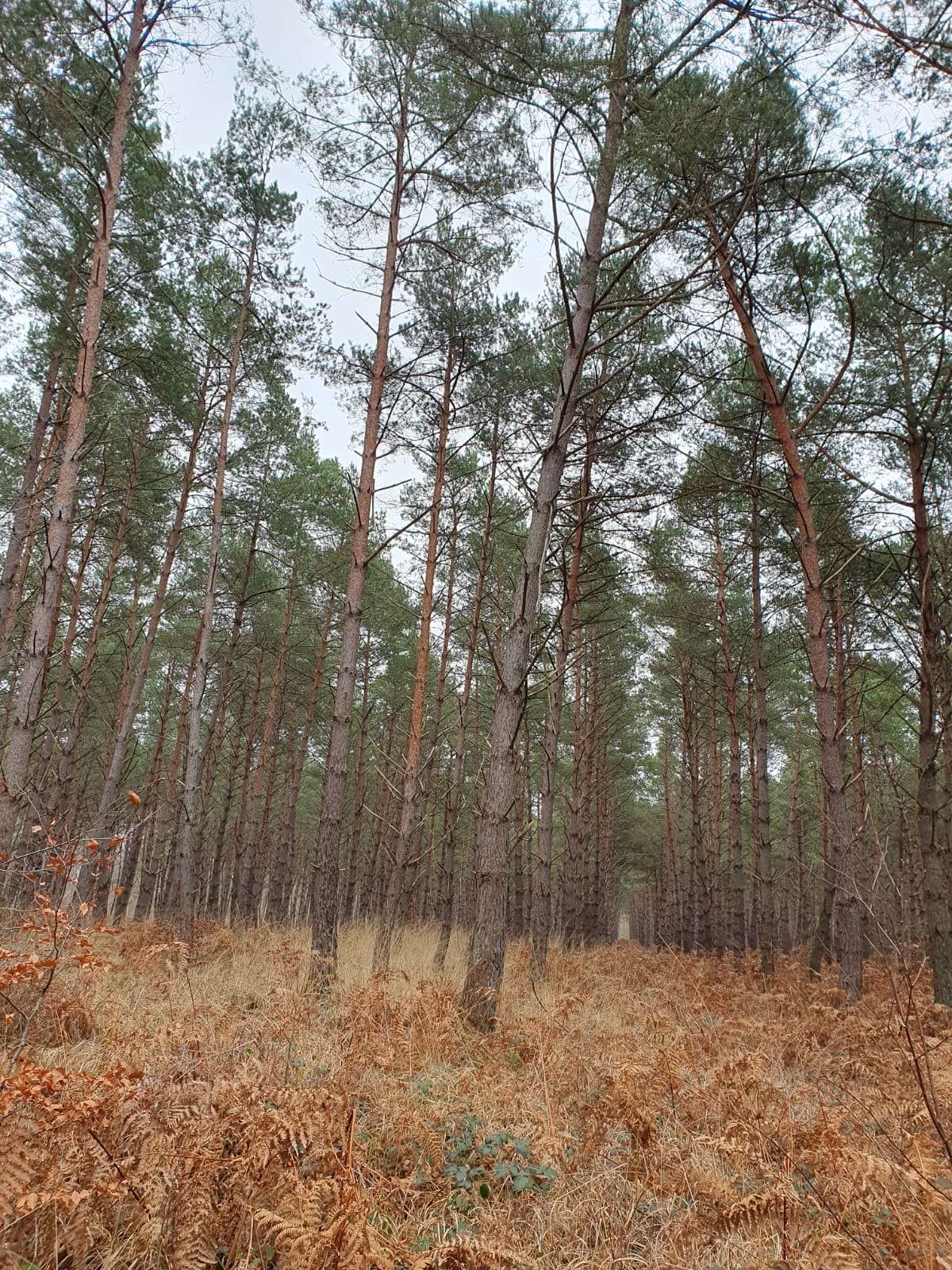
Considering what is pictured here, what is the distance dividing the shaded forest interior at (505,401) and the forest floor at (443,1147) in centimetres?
97

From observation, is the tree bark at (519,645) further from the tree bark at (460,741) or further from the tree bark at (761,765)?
the tree bark at (761,765)

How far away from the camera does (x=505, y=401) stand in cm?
1044

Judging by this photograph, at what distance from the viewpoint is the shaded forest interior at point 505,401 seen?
5.66m

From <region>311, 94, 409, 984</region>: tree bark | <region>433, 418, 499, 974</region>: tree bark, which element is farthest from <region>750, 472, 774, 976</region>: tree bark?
<region>311, 94, 409, 984</region>: tree bark

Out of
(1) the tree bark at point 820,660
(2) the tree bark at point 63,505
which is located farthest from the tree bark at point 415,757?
(1) the tree bark at point 820,660

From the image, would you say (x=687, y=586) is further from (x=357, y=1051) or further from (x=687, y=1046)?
(x=357, y=1051)

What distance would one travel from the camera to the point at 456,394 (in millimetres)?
10898

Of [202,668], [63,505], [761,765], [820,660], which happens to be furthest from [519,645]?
[761,765]

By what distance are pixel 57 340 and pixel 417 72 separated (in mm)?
6438

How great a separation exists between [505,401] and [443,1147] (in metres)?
9.67

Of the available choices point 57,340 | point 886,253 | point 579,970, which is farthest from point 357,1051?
point 57,340

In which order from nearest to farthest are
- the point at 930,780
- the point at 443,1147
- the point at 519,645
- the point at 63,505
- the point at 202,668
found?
the point at 443,1147 < the point at 519,645 < the point at 63,505 < the point at 930,780 < the point at 202,668

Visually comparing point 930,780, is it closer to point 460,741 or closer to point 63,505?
point 460,741

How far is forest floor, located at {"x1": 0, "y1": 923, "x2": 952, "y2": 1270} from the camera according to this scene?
213 cm
